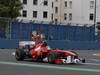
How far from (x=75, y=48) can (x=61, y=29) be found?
124 inches

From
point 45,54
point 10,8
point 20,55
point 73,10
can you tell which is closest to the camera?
point 45,54

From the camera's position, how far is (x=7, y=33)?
4088 cm

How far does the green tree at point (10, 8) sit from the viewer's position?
59.0 m

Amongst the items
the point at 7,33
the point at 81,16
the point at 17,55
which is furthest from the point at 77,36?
the point at 81,16

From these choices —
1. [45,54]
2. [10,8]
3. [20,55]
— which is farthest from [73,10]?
[45,54]

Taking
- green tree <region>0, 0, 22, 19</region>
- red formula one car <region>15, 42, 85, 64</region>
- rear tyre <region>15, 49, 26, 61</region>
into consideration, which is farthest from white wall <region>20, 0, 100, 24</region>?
red formula one car <region>15, 42, 85, 64</region>

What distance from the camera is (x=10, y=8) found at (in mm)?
59906

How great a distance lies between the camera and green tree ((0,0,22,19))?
59031 mm

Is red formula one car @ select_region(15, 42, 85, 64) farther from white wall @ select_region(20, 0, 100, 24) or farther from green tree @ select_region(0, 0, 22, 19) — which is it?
white wall @ select_region(20, 0, 100, 24)

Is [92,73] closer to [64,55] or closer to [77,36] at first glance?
[64,55]

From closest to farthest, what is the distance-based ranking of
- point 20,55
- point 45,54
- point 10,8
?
1. point 45,54
2. point 20,55
3. point 10,8

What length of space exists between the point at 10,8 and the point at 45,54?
129ft

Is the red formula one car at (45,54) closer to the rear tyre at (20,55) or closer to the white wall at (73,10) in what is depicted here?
the rear tyre at (20,55)

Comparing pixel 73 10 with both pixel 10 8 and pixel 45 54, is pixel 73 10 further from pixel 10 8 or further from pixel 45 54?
pixel 45 54
